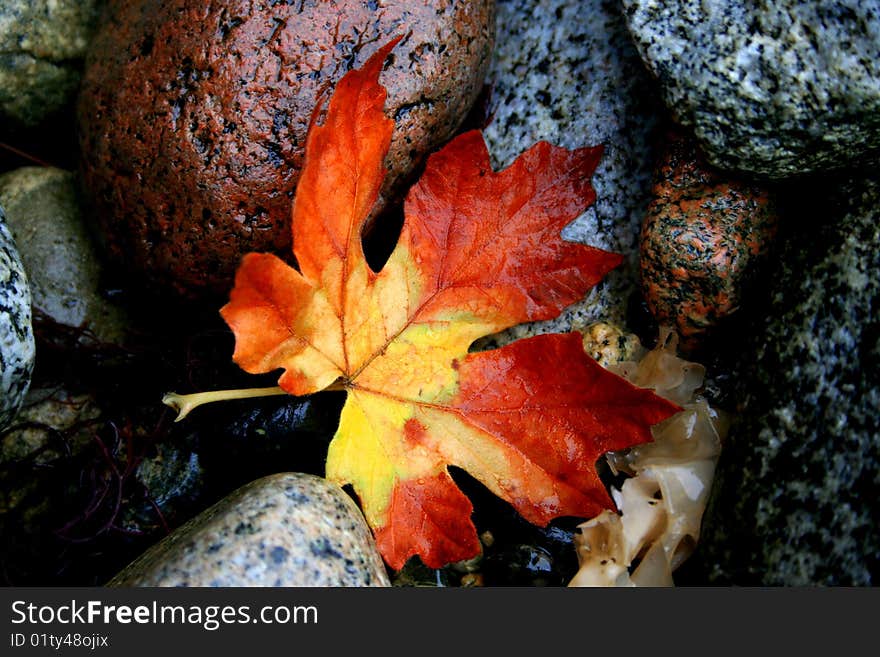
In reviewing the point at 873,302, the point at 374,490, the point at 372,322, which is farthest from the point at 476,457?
the point at 873,302

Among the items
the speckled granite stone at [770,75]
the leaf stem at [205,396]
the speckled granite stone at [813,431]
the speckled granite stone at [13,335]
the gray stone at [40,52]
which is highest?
the gray stone at [40,52]

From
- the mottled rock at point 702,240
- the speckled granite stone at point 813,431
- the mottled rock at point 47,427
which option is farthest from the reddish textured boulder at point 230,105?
the speckled granite stone at point 813,431

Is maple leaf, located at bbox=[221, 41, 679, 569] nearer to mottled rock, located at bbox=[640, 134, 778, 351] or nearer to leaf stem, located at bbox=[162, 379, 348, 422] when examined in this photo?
leaf stem, located at bbox=[162, 379, 348, 422]

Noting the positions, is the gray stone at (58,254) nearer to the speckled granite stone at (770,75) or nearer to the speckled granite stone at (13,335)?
the speckled granite stone at (13,335)

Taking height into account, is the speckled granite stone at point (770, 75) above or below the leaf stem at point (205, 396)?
above

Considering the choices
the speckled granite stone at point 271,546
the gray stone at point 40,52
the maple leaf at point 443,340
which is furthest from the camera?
the gray stone at point 40,52

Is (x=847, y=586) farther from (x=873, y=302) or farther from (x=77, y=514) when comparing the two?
(x=77, y=514)

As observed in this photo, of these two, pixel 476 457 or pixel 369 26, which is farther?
pixel 369 26
